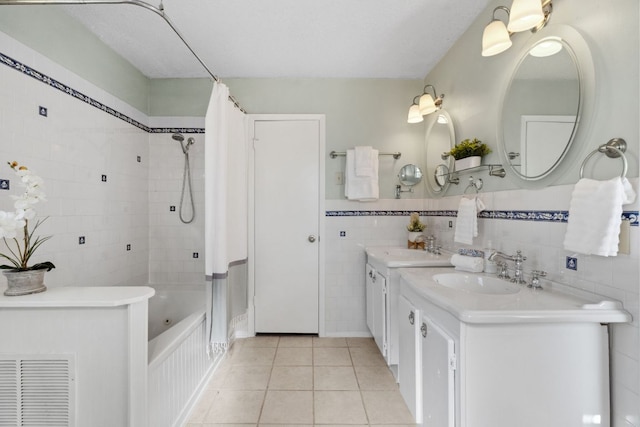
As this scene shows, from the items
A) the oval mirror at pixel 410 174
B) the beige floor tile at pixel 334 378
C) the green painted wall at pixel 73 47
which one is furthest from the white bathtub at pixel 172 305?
the oval mirror at pixel 410 174

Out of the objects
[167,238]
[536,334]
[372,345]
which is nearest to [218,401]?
[372,345]

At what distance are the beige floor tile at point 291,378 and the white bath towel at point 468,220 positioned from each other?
146 centimetres

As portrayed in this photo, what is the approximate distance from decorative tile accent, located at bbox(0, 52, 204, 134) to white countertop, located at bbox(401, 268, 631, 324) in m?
2.37

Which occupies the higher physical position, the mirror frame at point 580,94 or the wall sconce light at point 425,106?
the wall sconce light at point 425,106

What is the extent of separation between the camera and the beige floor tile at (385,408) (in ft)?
5.65

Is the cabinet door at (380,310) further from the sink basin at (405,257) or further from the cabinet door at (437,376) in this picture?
the cabinet door at (437,376)

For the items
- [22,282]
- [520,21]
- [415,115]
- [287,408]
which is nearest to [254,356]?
[287,408]

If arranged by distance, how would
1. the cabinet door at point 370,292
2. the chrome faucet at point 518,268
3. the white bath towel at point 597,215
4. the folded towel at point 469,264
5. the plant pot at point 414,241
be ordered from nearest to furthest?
the white bath towel at point 597,215
the chrome faucet at point 518,268
the folded towel at point 469,264
the cabinet door at point 370,292
the plant pot at point 414,241

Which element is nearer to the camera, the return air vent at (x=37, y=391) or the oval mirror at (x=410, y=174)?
the return air vent at (x=37, y=391)

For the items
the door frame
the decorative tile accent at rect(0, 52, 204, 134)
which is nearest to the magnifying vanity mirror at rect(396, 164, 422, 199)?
the door frame

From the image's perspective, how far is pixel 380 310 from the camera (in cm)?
221

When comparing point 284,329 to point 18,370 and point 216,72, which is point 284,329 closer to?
point 18,370

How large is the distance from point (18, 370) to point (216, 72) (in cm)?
249

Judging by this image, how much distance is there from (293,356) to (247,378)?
0.44m
